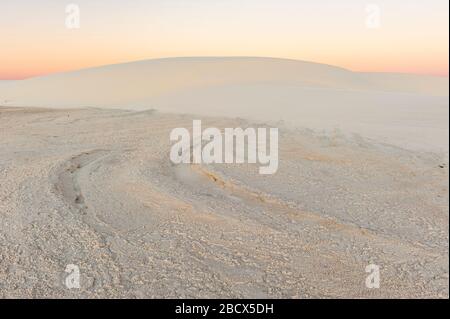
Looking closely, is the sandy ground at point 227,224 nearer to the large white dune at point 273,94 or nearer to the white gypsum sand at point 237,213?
the white gypsum sand at point 237,213

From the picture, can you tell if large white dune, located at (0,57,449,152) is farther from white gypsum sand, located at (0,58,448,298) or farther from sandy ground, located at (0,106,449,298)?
sandy ground, located at (0,106,449,298)

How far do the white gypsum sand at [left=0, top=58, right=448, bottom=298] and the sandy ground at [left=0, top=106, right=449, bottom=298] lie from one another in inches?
0.6

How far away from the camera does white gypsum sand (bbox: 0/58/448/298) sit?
3.05 meters

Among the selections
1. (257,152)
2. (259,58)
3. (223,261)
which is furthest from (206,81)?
(223,261)

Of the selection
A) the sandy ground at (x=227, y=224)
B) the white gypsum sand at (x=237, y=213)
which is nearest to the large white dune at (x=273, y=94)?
the white gypsum sand at (x=237, y=213)

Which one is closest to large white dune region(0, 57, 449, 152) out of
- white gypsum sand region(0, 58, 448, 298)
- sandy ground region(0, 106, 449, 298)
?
white gypsum sand region(0, 58, 448, 298)

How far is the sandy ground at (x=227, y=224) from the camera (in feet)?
9.91

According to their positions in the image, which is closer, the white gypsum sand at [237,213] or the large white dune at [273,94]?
the white gypsum sand at [237,213]

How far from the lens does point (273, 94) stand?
16297mm

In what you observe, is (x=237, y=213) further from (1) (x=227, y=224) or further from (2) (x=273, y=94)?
(2) (x=273, y=94)

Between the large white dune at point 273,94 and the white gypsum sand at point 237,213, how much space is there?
0.39ft

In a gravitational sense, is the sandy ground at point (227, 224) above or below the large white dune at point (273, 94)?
below
